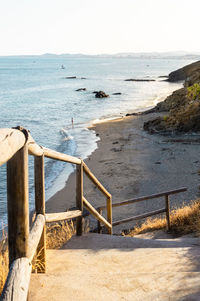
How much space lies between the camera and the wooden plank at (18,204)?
2.53 meters

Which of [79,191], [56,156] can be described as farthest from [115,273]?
[79,191]

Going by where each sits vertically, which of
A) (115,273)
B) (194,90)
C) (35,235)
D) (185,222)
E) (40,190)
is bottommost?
(185,222)

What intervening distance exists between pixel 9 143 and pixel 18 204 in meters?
0.55

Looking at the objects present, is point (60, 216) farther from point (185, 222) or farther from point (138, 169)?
point (138, 169)

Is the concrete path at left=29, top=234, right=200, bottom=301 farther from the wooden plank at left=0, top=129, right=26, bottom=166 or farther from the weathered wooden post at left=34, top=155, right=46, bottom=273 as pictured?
the wooden plank at left=0, top=129, right=26, bottom=166

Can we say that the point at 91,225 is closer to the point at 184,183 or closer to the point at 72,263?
the point at 184,183

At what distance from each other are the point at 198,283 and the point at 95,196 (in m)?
10.6

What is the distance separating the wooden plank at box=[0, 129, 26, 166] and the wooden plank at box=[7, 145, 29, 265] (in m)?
0.11

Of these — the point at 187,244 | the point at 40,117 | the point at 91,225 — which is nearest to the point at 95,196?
the point at 91,225

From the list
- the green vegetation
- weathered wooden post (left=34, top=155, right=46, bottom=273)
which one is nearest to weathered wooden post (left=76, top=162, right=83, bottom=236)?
weathered wooden post (left=34, top=155, right=46, bottom=273)

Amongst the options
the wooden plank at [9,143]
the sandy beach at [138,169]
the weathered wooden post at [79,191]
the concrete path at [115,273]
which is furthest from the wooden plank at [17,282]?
the sandy beach at [138,169]

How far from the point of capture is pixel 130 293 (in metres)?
3.16

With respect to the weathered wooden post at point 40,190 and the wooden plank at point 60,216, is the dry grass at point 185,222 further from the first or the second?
the weathered wooden post at point 40,190

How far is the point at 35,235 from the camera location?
3162 mm
